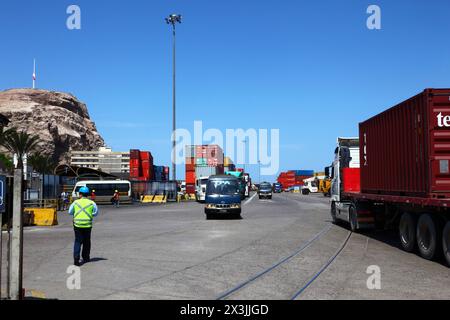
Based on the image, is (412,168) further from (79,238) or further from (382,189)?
(79,238)

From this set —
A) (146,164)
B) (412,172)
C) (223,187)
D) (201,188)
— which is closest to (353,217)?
(412,172)

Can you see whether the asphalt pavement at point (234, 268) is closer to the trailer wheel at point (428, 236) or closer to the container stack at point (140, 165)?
the trailer wheel at point (428, 236)

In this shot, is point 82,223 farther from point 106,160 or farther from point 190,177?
point 106,160

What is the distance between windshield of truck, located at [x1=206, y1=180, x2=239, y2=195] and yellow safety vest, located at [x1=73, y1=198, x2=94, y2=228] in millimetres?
15153

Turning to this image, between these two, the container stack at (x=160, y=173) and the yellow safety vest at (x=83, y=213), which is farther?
the container stack at (x=160, y=173)

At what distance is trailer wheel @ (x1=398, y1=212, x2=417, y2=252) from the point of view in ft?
41.0

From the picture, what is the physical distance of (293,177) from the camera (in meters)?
134

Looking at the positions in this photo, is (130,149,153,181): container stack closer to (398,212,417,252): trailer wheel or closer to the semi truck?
the semi truck

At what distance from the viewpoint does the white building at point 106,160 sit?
467 feet

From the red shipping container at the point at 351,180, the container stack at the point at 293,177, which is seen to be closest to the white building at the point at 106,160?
the container stack at the point at 293,177

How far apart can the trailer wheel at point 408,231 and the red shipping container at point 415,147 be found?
664 mm

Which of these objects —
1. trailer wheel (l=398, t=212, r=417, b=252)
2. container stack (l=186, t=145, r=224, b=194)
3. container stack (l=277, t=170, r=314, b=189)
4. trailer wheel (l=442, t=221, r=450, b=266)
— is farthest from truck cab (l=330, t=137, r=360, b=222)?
container stack (l=277, t=170, r=314, b=189)
